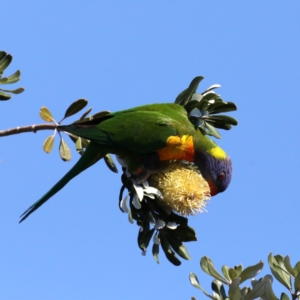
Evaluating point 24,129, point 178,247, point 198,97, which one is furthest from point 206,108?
point 24,129

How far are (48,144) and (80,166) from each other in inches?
10.6

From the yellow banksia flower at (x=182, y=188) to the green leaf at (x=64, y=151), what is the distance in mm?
557

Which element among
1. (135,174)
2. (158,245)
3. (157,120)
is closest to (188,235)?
(158,245)

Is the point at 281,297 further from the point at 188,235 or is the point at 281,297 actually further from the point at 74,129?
the point at 74,129

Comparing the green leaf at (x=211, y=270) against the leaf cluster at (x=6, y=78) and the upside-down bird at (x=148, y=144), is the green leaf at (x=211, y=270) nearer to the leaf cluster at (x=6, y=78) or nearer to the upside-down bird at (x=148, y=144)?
the upside-down bird at (x=148, y=144)

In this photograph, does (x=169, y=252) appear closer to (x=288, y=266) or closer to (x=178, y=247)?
(x=178, y=247)

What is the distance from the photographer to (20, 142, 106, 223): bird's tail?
13.0 ft

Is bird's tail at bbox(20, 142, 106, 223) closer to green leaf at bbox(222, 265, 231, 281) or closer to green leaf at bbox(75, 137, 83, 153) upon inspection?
green leaf at bbox(75, 137, 83, 153)

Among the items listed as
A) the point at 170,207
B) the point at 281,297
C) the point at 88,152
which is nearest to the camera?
the point at 281,297

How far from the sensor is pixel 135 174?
3.74 meters

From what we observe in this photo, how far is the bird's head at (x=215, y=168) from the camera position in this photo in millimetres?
3963

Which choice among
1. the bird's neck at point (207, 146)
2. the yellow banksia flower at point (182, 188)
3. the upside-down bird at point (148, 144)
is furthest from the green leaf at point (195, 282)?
the bird's neck at point (207, 146)

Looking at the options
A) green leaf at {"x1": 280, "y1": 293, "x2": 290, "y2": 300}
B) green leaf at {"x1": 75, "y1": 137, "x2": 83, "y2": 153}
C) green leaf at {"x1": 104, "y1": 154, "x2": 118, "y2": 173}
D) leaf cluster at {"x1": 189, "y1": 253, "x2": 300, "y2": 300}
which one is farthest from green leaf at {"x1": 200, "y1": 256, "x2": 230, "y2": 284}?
green leaf at {"x1": 75, "y1": 137, "x2": 83, "y2": 153}

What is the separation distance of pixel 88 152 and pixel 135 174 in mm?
421
